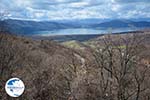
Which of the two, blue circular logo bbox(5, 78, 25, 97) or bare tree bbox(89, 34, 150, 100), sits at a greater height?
blue circular logo bbox(5, 78, 25, 97)

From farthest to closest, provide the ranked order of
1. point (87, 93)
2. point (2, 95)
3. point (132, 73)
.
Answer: point (132, 73), point (87, 93), point (2, 95)

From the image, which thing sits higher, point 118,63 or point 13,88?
point 13,88

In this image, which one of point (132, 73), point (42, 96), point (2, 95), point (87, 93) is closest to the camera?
point (2, 95)

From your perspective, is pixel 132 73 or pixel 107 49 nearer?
pixel 107 49

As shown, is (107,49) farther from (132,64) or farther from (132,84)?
(132,84)

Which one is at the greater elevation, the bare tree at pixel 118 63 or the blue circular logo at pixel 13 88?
the blue circular logo at pixel 13 88

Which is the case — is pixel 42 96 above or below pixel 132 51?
below

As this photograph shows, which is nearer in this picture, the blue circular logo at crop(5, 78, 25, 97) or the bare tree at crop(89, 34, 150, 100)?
the blue circular logo at crop(5, 78, 25, 97)

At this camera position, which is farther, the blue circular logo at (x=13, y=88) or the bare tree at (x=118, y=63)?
the bare tree at (x=118, y=63)

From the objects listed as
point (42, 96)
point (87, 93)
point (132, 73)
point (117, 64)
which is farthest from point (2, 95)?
point (132, 73)

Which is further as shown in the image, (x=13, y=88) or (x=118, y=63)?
(x=118, y=63)
